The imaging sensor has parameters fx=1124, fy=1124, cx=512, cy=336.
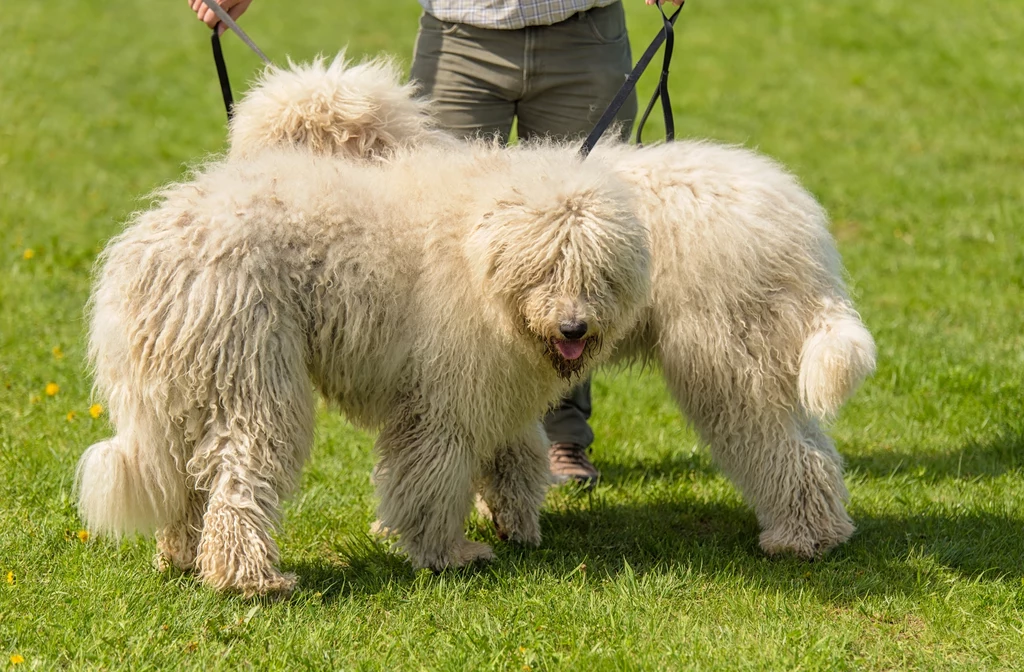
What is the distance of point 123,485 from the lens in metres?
3.91

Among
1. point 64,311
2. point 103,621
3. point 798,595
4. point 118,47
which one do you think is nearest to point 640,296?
point 798,595

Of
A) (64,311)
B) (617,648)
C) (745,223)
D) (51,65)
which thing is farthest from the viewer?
(51,65)

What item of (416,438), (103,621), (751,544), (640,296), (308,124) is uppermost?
(308,124)

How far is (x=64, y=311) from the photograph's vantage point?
7.31m

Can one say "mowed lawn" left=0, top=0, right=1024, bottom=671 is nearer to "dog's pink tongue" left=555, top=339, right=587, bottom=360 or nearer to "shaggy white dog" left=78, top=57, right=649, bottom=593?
"shaggy white dog" left=78, top=57, right=649, bottom=593

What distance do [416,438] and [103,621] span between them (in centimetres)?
125

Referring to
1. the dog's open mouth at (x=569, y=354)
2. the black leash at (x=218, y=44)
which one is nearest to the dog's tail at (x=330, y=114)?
the black leash at (x=218, y=44)

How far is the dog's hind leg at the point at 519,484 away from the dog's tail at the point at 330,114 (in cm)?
132

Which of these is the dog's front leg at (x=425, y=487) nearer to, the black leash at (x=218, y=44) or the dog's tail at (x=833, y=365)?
the dog's tail at (x=833, y=365)

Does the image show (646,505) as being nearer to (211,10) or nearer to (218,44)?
(218,44)

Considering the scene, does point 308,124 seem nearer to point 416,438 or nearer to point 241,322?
point 241,322

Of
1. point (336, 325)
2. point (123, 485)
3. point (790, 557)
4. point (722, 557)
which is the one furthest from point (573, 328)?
point (123, 485)

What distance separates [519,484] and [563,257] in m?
1.24

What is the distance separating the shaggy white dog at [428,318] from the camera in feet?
12.6
